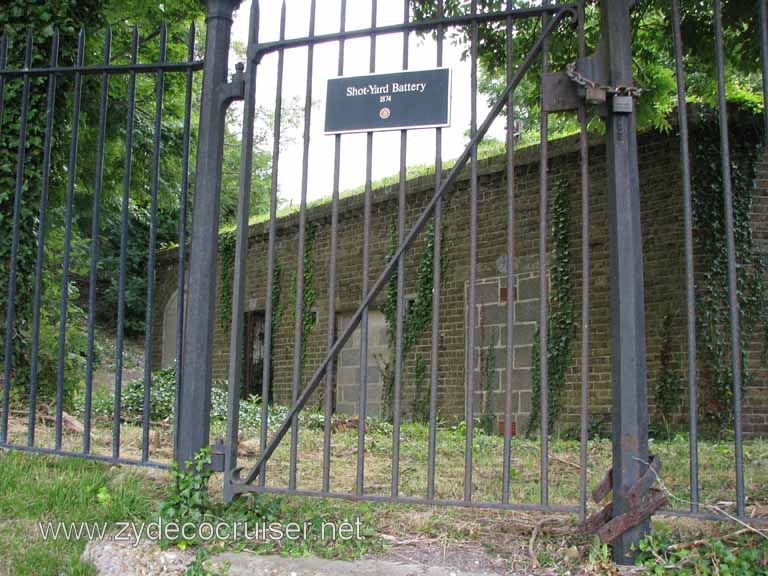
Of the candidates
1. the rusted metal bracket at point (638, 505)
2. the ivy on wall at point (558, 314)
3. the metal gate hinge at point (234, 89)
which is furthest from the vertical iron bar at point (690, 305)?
the ivy on wall at point (558, 314)

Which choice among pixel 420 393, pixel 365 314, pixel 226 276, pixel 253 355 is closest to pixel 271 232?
pixel 365 314

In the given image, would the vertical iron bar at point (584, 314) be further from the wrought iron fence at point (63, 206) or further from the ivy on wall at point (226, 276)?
the ivy on wall at point (226, 276)

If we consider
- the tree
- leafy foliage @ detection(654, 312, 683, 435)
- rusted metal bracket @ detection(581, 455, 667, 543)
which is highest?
the tree

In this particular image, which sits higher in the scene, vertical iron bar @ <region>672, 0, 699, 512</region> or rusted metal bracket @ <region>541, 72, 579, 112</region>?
rusted metal bracket @ <region>541, 72, 579, 112</region>

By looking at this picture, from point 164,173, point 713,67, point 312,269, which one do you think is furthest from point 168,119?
point 713,67

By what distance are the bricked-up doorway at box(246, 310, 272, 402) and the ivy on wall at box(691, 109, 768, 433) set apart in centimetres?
877

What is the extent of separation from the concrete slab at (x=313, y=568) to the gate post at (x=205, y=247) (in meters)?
0.64

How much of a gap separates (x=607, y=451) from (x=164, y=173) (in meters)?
7.53

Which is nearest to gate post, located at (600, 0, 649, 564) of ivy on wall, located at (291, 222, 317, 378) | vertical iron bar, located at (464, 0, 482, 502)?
vertical iron bar, located at (464, 0, 482, 502)

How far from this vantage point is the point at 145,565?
2.91m

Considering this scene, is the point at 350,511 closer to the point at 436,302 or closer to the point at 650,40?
the point at 436,302

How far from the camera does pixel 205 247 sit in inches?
133

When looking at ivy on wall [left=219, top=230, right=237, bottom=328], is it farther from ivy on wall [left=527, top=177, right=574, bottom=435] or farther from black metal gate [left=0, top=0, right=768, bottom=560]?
black metal gate [left=0, top=0, right=768, bottom=560]

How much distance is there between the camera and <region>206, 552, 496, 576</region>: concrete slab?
2689 millimetres
